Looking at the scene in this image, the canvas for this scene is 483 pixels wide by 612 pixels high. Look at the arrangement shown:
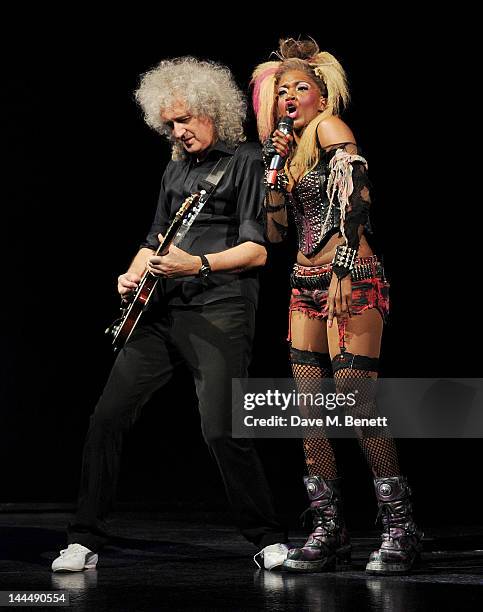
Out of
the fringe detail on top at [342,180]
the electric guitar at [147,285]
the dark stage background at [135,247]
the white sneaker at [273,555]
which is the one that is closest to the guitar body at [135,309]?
the electric guitar at [147,285]

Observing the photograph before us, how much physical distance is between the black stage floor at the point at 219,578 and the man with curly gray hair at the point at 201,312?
150mm

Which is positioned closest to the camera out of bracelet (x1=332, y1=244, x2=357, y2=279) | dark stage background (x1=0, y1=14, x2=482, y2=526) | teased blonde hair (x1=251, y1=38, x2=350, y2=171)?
bracelet (x1=332, y1=244, x2=357, y2=279)

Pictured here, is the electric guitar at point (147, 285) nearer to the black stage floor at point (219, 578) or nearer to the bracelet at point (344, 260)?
the bracelet at point (344, 260)

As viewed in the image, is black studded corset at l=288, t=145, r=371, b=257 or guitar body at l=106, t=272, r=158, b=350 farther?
guitar body at l=106, t=272, r=158, b=350

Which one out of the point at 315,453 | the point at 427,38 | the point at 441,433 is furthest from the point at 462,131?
the point at 315,453

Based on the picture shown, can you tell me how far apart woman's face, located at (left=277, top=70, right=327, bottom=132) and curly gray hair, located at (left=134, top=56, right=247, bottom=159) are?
0.23m

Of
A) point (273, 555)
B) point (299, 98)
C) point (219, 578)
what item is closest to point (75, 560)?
point (219, 578)

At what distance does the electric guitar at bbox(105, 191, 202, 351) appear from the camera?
336 centimetres

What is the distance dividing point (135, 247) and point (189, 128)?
1771 mm

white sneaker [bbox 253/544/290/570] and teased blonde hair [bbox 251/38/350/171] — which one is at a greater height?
teased blonde hair [bbox 251/38/350/171]

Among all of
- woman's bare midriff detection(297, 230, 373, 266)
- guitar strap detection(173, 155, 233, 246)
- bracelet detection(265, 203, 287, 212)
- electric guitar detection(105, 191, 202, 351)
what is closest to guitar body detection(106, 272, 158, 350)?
electric guitar detection(105, 191, 202, 351)

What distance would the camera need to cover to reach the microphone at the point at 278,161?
318cm

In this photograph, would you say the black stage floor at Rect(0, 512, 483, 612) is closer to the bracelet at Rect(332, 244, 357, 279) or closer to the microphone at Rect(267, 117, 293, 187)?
the bracelet at Rect(332, 244, 357, 279)

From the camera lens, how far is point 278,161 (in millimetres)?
3174
